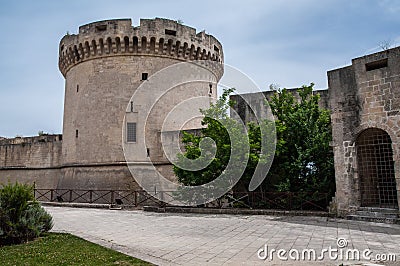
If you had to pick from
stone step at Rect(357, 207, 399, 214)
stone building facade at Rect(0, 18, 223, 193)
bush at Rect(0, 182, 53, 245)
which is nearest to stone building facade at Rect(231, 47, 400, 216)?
stone step at Rect(357, 207, 399, 214)

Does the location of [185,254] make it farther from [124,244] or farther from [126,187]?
[126,187]

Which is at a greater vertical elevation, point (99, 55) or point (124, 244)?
point (99, 55)

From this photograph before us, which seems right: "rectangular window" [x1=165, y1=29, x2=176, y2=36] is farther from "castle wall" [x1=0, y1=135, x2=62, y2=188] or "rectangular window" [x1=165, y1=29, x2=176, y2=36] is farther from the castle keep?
"castle wall" [x1=0, y1=135, x2=62, y2=188]

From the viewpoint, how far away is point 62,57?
1998cm

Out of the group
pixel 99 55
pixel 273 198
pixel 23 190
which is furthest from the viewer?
pixel 99 55

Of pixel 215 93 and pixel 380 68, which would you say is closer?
pixel 380 68

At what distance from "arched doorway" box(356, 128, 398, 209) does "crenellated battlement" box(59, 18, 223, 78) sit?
36.4 ft

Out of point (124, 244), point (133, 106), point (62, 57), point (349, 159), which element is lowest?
point (124, 244)

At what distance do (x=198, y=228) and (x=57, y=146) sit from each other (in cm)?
1502

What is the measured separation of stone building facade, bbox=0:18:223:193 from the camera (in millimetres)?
17250

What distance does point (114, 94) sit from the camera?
17.7 m

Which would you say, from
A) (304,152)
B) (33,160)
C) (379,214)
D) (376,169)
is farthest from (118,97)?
(379,214)

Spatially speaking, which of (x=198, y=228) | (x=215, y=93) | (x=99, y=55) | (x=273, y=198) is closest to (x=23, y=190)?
(x=198, y=228)

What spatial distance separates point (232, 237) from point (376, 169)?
664cm
